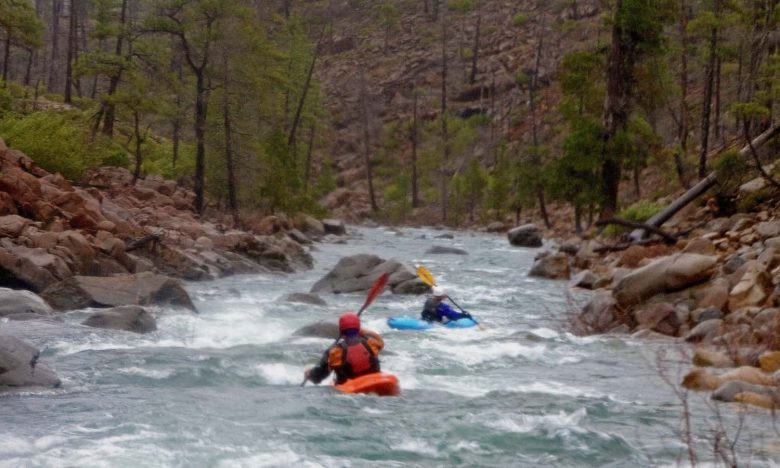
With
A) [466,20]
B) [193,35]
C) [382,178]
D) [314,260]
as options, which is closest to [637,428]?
[314,260]

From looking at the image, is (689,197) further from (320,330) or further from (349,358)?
(349,358)

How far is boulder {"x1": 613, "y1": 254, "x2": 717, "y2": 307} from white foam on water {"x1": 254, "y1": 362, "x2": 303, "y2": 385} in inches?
169

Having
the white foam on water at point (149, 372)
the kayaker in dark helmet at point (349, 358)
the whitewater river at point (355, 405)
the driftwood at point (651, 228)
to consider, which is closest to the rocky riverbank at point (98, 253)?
the whitewater river at point (355, 405)

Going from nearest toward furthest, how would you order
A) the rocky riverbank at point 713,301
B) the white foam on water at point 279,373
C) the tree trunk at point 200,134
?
the rocky riverbank at point 713,301, the white foam on water at point 279,373, the tree trunk at point 200,134

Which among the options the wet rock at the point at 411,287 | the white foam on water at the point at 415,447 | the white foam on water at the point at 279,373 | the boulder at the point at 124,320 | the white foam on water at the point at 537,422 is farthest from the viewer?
the wet rock at the point at 411,287

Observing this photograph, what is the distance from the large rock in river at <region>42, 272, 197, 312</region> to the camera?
1127 centimetres

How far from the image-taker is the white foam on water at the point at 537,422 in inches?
255

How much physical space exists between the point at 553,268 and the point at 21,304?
32.2 feet

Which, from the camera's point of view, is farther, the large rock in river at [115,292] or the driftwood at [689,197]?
the driftwood at [689,197]

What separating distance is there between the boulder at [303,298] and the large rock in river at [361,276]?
152 centimetres

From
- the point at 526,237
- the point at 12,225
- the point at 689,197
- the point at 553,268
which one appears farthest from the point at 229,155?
the point at 689,197

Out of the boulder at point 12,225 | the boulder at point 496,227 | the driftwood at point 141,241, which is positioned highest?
the boulder at point 12,225

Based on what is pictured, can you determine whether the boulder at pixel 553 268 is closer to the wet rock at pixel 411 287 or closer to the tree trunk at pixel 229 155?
the wet rock at pixel 411 287

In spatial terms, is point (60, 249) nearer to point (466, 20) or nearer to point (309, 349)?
point (309, 349)
